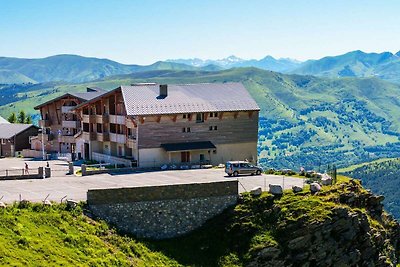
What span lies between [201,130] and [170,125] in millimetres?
4227

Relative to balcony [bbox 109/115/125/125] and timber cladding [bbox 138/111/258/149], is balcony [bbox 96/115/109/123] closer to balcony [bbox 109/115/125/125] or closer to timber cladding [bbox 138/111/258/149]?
balcony [bbox 109/115/125/125]

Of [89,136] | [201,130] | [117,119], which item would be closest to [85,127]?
[89,136]

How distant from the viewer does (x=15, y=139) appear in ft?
326

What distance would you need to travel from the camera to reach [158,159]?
72.8 meters

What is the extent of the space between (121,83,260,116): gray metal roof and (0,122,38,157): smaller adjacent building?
29.5 metres

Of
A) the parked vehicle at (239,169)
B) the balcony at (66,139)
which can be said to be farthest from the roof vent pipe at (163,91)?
the balcony at (66,139)

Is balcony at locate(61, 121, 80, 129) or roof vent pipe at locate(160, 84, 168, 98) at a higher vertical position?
roof vent pipe at locate(160, 84, 168, 98)

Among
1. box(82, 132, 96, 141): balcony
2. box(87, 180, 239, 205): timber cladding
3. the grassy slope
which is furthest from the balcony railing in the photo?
the grassy slope

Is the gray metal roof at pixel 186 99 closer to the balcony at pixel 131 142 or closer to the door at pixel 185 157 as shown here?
the balcony at pixel 131 142

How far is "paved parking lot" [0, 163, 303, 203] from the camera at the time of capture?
51562mm

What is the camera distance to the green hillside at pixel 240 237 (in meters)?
40.9

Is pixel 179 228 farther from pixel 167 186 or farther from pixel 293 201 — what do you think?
pixel 293 201

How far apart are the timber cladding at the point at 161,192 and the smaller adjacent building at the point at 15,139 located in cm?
5579

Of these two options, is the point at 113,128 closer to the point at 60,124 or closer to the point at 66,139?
the point at 66,139
